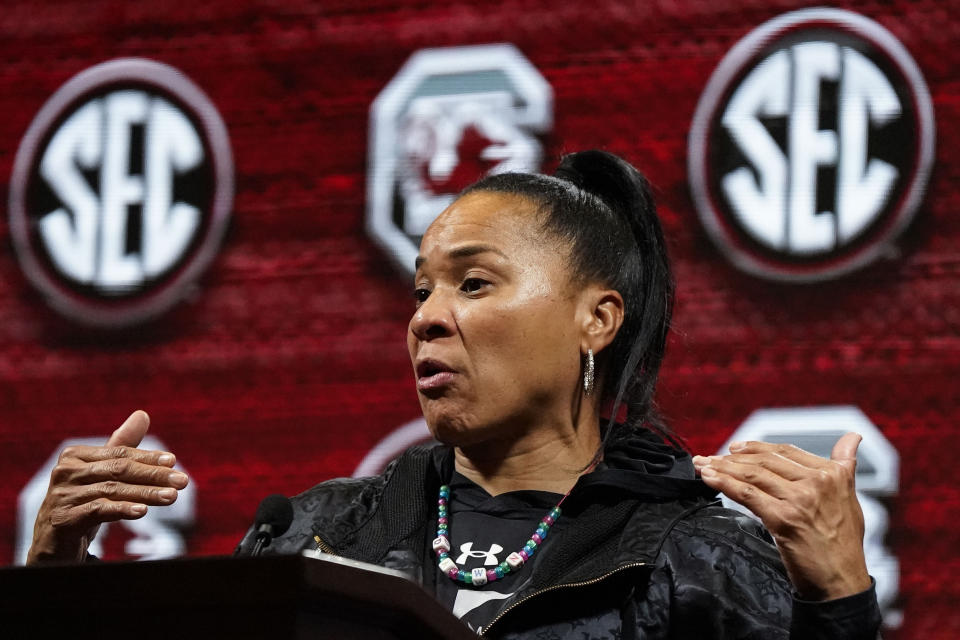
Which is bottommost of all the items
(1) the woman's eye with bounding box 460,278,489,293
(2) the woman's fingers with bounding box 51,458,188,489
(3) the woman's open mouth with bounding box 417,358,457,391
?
(2) the woman's fingers with bounding box 51,458,188,489

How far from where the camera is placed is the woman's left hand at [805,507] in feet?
4.73

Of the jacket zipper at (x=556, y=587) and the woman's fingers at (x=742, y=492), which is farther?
the jacket zipper at (x=556, y=587)

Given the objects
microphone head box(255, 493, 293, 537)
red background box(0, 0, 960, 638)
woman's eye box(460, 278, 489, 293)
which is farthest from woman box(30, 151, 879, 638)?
red background box(0, 0, 960, 638)

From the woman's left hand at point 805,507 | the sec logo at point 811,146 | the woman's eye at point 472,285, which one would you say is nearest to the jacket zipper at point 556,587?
the woman's left hand at point 805,507

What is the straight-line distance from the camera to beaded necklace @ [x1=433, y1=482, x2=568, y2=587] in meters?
1.71

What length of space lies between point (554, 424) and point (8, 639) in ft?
3.11

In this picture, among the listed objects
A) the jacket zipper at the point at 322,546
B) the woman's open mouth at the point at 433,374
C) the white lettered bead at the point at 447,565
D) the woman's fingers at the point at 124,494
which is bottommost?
the white lettered bead at the point at 447,565

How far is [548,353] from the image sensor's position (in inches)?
73.2

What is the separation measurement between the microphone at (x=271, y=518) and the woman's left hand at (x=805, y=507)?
46 cm

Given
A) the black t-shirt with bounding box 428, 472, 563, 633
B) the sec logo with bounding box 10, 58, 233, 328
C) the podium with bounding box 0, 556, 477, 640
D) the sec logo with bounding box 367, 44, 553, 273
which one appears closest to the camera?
the podium with bounding box 0, 556, 477, 640

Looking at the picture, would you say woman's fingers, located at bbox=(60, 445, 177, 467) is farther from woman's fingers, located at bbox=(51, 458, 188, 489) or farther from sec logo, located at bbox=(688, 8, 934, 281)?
sec logo, located at bbox=(688, 8, 934, 281)

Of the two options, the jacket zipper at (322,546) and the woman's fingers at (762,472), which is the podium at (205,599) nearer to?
the woman's fingers at (762,472)

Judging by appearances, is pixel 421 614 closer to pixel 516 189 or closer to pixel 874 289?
pixel 516 189

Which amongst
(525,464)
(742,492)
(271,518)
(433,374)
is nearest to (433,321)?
(433,374)
